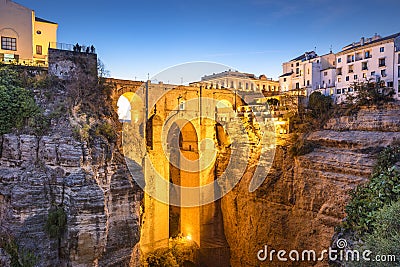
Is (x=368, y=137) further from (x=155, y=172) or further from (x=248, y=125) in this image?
(x=155, y=172)

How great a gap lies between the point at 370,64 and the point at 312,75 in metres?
7.12

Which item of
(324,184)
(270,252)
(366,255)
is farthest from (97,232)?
(270,252)

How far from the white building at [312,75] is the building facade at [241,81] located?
4446 mm

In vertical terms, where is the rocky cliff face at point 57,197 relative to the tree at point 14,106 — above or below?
below

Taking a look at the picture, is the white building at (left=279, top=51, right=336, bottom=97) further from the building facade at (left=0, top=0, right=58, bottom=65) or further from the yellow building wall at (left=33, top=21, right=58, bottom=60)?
the building facade at (left=0, top=0, right=58, bottom=65)

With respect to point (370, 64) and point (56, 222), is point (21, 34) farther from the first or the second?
point (370, 64)

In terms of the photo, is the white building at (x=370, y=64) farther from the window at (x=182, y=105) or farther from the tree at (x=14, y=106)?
the tree at (x=14, y=106)

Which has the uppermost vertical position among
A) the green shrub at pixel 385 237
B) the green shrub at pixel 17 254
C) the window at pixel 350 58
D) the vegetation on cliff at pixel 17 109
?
the window at pixel 350 58

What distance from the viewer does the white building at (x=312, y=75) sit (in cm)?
3238

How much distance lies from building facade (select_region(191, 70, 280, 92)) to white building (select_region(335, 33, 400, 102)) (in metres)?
10.6

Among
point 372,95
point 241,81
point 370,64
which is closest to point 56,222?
point 372,95

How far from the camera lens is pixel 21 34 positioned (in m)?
18.9

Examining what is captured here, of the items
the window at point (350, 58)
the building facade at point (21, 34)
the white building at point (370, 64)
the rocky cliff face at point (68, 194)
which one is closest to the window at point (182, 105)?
the building facade at point (21, 34)

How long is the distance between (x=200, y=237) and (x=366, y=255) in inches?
771
